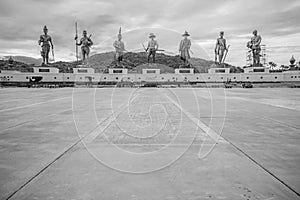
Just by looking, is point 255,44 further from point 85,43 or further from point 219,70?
point 85,43

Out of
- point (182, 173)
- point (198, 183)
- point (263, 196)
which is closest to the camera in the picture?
point (263, 196)

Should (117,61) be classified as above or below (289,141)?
above

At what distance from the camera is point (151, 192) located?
7.93 feet

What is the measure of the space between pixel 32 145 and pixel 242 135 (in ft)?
13.0

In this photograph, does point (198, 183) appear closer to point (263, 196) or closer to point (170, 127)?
point (263, 196)

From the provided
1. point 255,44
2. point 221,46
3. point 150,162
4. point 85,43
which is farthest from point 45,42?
point 150,162

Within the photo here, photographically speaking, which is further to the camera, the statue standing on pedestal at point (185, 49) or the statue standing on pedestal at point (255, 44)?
the statue standing on pedestal at point (185, 49)

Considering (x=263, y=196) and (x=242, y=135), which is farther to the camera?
(x=242, y=135)

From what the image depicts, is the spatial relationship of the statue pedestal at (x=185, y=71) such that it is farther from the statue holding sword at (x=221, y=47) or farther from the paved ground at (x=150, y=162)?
the paved ground at (x=150, y=162)

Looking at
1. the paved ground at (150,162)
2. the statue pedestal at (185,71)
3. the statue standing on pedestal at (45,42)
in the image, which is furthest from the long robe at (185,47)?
the paved ground at (150,162)

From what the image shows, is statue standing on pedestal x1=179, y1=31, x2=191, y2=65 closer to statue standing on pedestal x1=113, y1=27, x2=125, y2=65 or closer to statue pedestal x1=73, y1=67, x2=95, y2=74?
statue standing on pedestal x1=113, y1=27, x2=125, y2=65

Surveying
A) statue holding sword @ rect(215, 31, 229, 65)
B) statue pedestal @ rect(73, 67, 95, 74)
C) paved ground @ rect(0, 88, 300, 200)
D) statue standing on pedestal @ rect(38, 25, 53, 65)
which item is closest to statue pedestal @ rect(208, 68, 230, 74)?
statue holding sword @ rect(215, 31, 229, 65)

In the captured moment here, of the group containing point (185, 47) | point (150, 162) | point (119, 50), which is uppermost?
point (185, 47)

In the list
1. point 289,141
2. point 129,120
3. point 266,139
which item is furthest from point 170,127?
point 289,141
